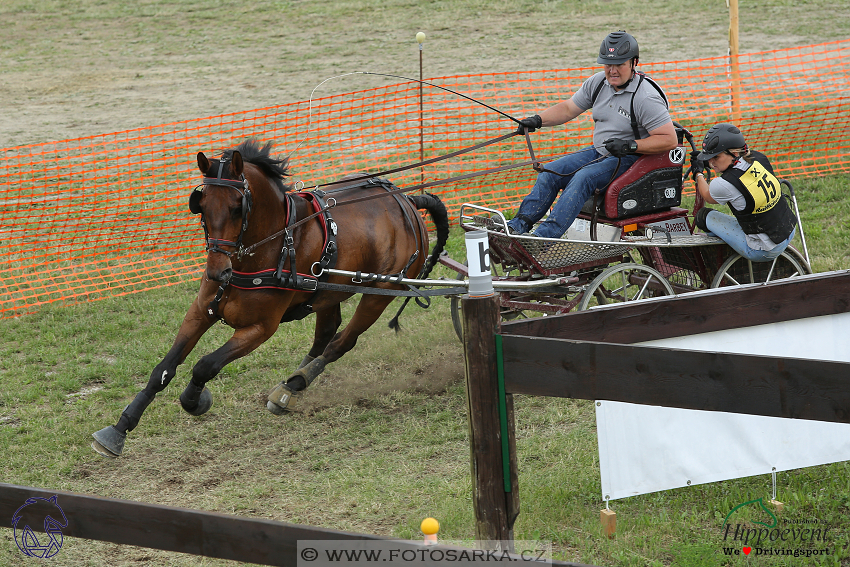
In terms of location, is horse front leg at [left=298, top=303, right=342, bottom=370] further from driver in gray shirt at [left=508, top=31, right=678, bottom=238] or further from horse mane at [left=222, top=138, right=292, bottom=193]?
driver in gray shirt at [left=508, top=31, right=678, bottom=238]

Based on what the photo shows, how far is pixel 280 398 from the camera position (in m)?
5.63

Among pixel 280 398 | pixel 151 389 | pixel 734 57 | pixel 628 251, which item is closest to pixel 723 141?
pixel 628 251

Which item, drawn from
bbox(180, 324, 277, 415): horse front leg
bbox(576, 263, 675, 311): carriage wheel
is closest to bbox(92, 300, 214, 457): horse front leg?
bbox(180, 324, 277, 415): horse front leg

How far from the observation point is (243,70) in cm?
1775

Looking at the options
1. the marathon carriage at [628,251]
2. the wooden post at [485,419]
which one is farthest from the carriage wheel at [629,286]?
the wooden post at [485,419]

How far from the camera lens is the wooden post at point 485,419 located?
2.91m

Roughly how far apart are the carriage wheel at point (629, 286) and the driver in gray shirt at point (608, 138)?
40cm

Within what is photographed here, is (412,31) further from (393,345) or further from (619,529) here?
(619,529)

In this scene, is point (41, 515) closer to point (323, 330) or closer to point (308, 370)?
point (308, 370)

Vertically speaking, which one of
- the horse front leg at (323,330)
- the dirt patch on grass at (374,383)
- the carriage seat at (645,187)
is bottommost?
the dirt patch on grass at (374,383)

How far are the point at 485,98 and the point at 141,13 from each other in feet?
43.0

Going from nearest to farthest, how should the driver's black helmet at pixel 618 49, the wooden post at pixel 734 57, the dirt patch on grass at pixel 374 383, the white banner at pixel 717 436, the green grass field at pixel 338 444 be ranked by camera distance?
1. the white banner at pixel 717 436
2. the green grass field at pixel 338 444
3. the driver's black helmet at pixel 618 49
4. the dirt patch on grass at pixel 374 383
5. the wooden post at pixel 734 57

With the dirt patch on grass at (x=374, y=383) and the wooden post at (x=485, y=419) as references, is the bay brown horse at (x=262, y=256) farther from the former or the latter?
the wooden post at (x=485, y=419)

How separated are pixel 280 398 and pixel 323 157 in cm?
651
